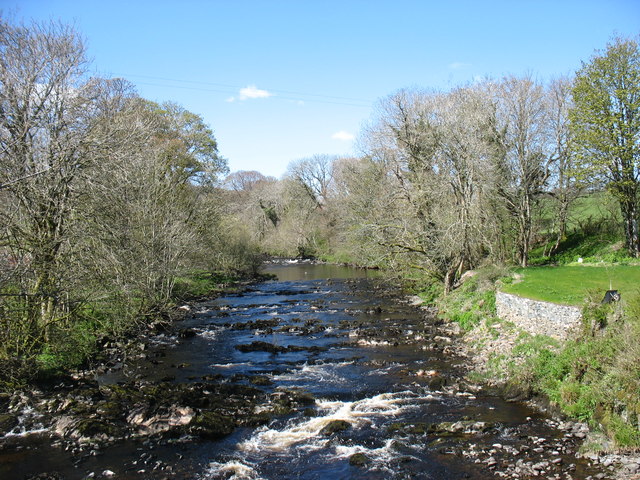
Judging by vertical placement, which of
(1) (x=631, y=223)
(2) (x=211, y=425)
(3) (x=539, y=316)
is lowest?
(2) (x=211, y=425)

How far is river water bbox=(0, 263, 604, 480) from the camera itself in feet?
31.0

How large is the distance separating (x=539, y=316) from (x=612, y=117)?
13529mm

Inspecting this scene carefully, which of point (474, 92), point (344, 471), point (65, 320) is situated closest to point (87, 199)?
point (65, 320)

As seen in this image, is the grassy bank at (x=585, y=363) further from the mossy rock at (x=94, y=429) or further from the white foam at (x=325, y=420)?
the mossy rock at (x=94, y=429)

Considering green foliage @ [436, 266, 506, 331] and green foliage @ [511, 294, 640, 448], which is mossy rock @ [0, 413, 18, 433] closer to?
green foliage @ [511, 294, 640, 448]

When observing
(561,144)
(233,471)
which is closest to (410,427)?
(233,471)

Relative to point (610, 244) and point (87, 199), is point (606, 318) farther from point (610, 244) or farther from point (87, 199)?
point (610, 244)

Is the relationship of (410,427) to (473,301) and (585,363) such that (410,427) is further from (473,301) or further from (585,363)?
(473,301)

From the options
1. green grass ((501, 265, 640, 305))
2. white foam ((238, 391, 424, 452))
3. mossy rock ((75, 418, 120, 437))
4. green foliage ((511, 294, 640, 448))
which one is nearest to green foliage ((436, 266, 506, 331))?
green grass ((501, 265, 640, 305))

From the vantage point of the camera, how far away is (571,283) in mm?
17750

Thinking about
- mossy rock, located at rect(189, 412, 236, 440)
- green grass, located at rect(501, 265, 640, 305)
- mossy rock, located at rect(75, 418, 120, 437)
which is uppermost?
green grass, located at rect(501, 265, 640, 305)

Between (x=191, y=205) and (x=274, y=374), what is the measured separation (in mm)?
19048

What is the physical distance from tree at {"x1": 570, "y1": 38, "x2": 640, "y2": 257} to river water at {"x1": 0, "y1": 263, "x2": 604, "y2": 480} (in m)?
12.5

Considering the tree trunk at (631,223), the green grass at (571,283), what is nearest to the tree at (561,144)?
the tree trunk at (631,223)
